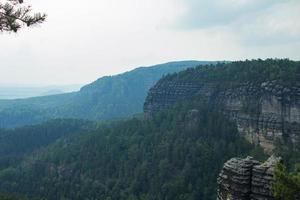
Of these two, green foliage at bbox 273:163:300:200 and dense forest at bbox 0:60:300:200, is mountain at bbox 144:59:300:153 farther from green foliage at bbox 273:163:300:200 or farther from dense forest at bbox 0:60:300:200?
green foliage at bbox 273:163:300:200

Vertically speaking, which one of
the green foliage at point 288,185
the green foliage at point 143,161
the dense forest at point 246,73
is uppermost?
the dense forest at point 246,73

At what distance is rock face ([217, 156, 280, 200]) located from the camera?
33.5m

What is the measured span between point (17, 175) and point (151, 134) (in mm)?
39680

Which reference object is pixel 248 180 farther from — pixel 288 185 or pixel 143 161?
pixel 143 161

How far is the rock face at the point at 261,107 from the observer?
109m

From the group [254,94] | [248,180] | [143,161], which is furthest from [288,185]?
[143,161]

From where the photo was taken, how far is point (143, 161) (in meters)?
125

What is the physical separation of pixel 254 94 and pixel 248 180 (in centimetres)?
9053

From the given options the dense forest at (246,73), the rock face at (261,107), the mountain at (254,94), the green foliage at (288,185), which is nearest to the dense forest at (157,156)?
the dense forest at (246,73)

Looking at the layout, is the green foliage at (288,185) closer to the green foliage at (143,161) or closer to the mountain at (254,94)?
the green foliage at (143,161)

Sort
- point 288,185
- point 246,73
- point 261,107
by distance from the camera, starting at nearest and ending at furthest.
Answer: point 288,185
point 261,107
point 246,73

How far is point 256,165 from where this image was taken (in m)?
35.1

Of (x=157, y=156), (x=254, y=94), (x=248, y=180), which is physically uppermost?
(x=254, y=94)

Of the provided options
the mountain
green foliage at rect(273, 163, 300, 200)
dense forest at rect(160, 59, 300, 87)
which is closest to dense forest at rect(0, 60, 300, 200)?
dense forest at rect(160, 59, 300, 87)
